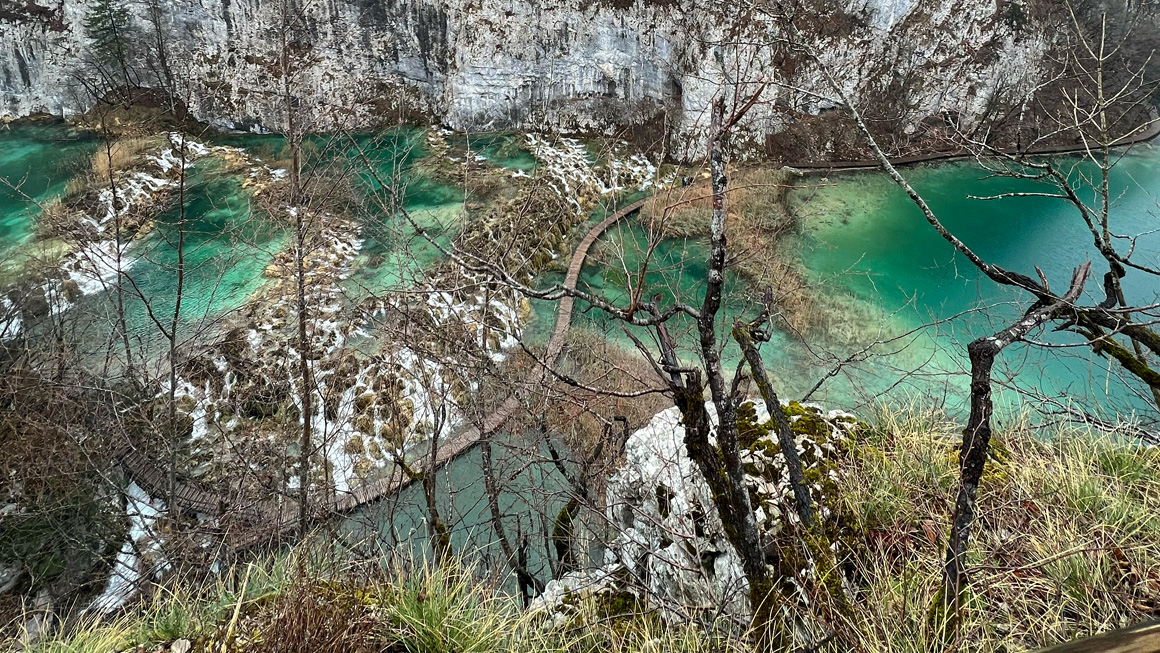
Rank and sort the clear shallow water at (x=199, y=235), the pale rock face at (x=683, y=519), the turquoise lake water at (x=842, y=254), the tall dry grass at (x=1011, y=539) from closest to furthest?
the tall dry grass at (x=1011, y=539)
the pale rock face at (x=683, y=519)
the turquoise lake water at (x=842, y=254)
the clear shallow water at (x=199, y=235)

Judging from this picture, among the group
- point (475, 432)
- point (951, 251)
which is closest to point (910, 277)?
point (951, 251)

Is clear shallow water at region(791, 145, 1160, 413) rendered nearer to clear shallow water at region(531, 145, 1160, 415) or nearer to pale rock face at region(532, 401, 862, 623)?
clear shallow water at region(531, 145, 1160, 415)

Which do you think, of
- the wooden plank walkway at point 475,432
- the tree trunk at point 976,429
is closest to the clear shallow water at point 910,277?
the wooden plank walkway at point 475,432

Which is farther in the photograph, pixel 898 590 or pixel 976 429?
pixel 898 590

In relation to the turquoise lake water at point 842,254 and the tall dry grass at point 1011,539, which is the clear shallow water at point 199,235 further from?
the tall dry grass at point 1011,539

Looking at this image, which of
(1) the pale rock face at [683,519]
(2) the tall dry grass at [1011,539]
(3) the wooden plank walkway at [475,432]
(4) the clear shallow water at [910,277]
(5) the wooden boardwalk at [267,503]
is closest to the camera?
(2) the tall dry grass at [1011,539]

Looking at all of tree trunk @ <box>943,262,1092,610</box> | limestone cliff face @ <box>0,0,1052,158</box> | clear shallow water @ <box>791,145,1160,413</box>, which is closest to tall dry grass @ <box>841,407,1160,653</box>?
tree trunk @ <box>943,262,1092,610</box>

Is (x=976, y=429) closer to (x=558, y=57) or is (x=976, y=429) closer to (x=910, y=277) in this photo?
(x=910, y=277)
